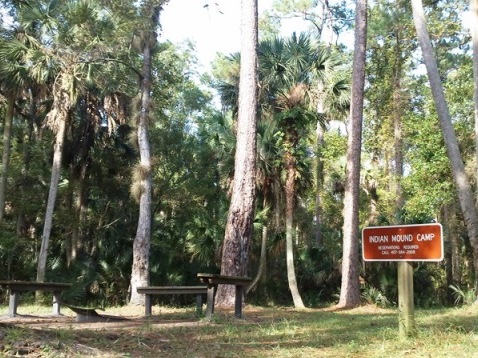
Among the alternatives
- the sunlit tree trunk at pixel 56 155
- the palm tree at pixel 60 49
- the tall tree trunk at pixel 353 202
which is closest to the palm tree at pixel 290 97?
the tall tree trunk at pixel 353 202

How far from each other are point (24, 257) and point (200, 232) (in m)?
8.42

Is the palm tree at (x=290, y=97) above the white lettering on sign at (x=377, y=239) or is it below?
above

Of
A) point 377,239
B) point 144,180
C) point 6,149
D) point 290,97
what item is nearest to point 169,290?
point 377,239

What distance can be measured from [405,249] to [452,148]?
8.60 metres

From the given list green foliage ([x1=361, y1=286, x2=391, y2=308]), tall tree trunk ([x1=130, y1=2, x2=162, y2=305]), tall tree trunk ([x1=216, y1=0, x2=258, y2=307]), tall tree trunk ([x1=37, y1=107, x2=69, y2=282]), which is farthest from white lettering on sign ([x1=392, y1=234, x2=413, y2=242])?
tall tree trunk ([x1=37, y1=107, x2=69, y2=282])

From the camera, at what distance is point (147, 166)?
1617cm

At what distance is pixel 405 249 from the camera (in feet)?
18.9

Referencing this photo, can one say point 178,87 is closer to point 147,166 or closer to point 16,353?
point 147,166

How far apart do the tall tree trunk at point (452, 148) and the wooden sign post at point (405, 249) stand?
26.3 ft

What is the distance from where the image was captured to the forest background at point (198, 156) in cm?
1683

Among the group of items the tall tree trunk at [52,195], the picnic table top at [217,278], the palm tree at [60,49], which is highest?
the palm tree at [60,49]

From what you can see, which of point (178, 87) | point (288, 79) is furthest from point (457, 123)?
point (178, 87)

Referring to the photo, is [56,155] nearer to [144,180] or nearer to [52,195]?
[52,195]

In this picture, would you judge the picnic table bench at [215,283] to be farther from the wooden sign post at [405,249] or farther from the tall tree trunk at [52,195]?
the tall tree trunk at [52,195]
